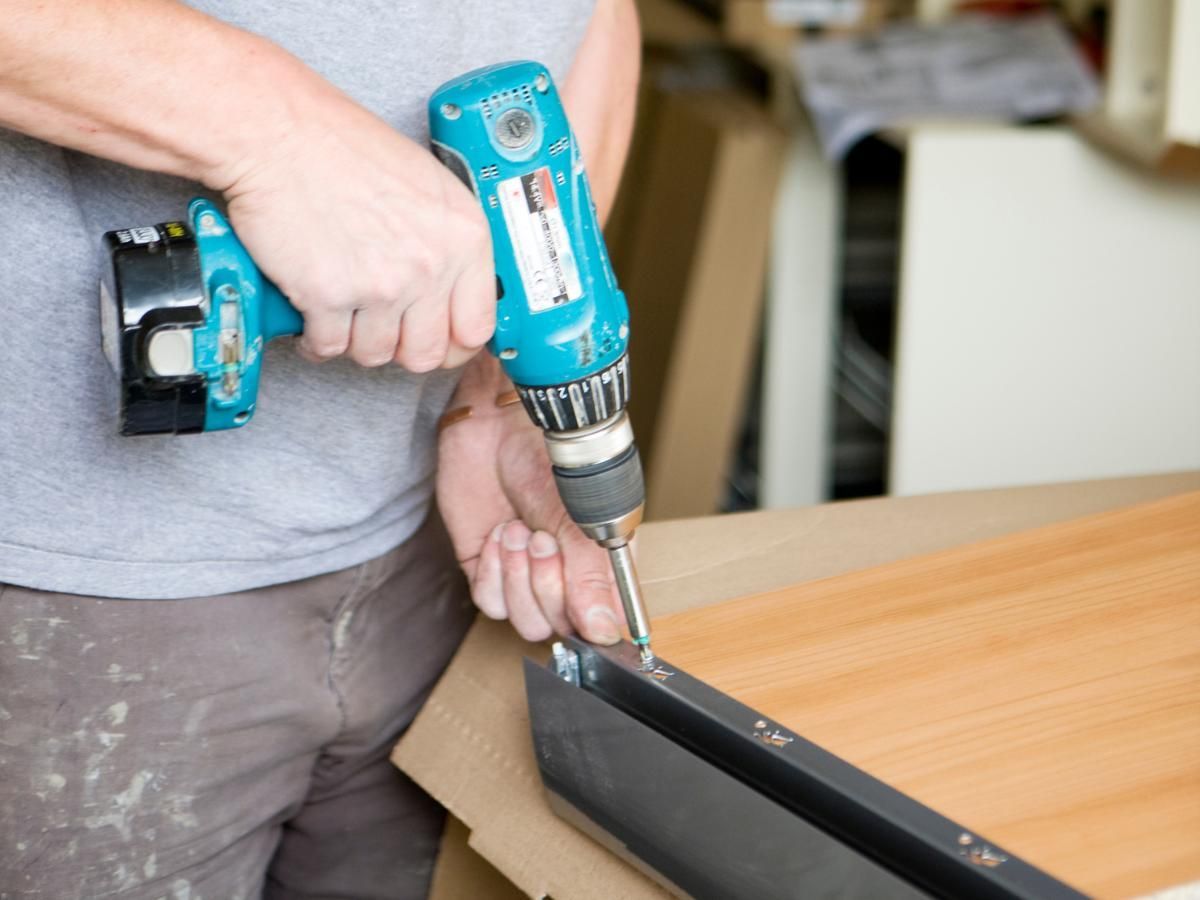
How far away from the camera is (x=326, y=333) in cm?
70

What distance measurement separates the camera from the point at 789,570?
0.87 metres

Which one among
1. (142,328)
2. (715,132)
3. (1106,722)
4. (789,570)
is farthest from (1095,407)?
(142,328)

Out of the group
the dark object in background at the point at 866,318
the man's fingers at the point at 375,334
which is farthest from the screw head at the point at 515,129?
the dark object in background at the point at 866,318

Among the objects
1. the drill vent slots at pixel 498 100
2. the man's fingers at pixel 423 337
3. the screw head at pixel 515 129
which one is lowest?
the man's fingers at pixel 423 337

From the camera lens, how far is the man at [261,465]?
2.08 feet

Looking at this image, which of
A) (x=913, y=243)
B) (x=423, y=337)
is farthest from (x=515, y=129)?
(x=913, y=243)

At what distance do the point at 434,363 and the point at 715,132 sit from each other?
132 cm

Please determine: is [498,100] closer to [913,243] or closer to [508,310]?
[508,310]

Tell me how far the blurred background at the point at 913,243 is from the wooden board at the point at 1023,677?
0.87 m

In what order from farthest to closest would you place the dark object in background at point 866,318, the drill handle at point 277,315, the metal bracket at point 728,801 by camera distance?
the dark object in background at point 866,318 → the drill handle at point 277,315 → the metal bracket at point 728,801

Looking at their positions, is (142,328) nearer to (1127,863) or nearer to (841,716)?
(841,716)

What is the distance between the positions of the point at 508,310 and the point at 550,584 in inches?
7.4

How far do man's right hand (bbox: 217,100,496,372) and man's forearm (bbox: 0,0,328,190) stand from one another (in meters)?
0.02

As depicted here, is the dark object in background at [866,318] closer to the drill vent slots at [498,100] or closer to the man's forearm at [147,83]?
the drill vent slots at [498,100]
